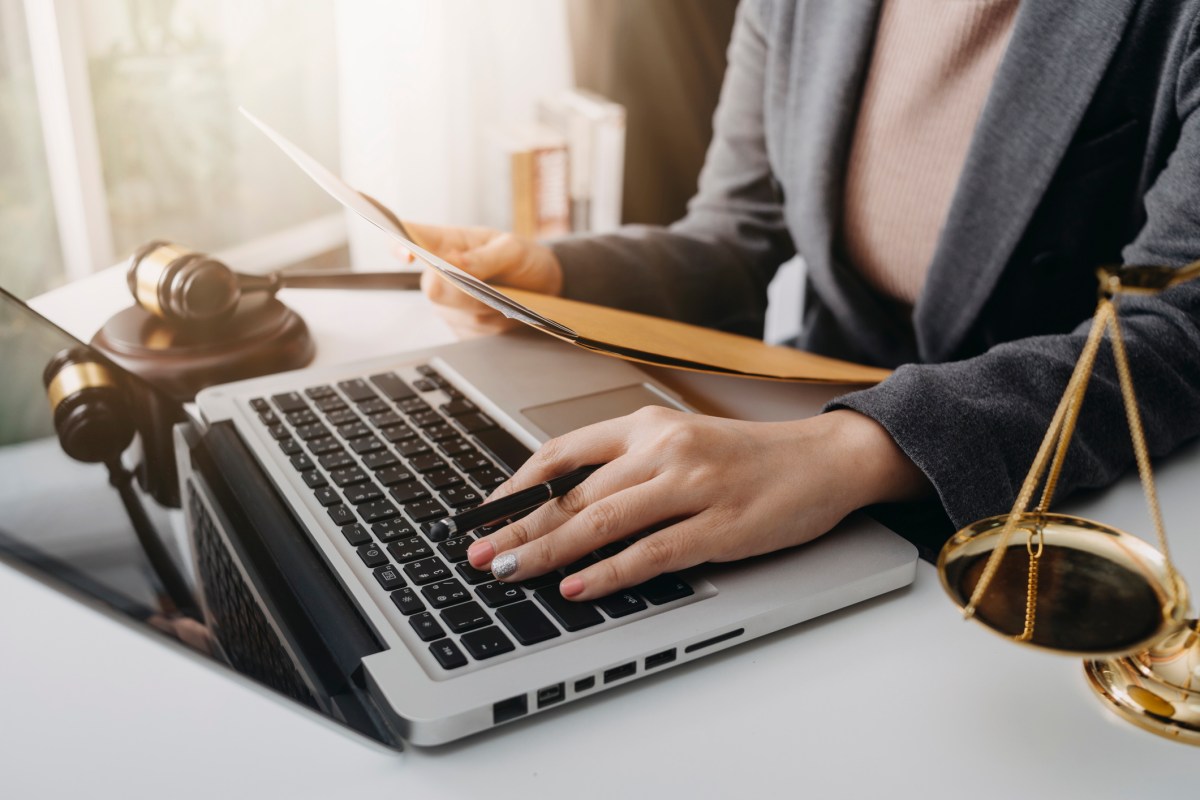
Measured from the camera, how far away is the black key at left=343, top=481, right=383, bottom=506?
23.5 inches

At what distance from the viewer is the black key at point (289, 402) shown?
0.72 metres

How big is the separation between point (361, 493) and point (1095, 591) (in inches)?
15.8

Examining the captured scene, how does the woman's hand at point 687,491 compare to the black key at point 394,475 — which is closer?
the woman's hand at point 687,491

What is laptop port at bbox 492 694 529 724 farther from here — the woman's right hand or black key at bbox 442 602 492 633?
the woman's right hand

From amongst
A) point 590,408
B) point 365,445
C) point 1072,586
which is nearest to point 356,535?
point 365,445

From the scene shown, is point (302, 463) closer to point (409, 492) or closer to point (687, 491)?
point (409, 492)

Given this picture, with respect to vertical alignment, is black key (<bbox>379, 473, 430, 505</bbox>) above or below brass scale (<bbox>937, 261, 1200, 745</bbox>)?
below

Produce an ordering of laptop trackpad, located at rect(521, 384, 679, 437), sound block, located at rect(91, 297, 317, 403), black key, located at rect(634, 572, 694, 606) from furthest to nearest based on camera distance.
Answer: sound block, located at rect(91, 297, 317, 403), laptop trackpad, located at rect(521, 384, 679, 437), black key, located at rect(634, 572, 694, 606)

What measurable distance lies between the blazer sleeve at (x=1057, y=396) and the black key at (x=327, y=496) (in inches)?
12.0

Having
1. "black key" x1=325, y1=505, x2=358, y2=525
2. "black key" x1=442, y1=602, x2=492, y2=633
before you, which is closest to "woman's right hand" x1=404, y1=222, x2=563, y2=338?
"black key" x1=325, y1=505, x2=358, y2=525

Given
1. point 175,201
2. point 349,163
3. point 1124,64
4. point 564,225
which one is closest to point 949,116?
point 1124,64

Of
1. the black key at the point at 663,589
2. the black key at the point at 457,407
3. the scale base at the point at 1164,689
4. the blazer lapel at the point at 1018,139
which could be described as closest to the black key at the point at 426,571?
the black key at the point at 663,589

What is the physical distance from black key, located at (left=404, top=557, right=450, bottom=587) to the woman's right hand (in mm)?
370

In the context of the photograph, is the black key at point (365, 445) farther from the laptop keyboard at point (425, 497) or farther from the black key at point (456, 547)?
the black key at point (456, 547)
